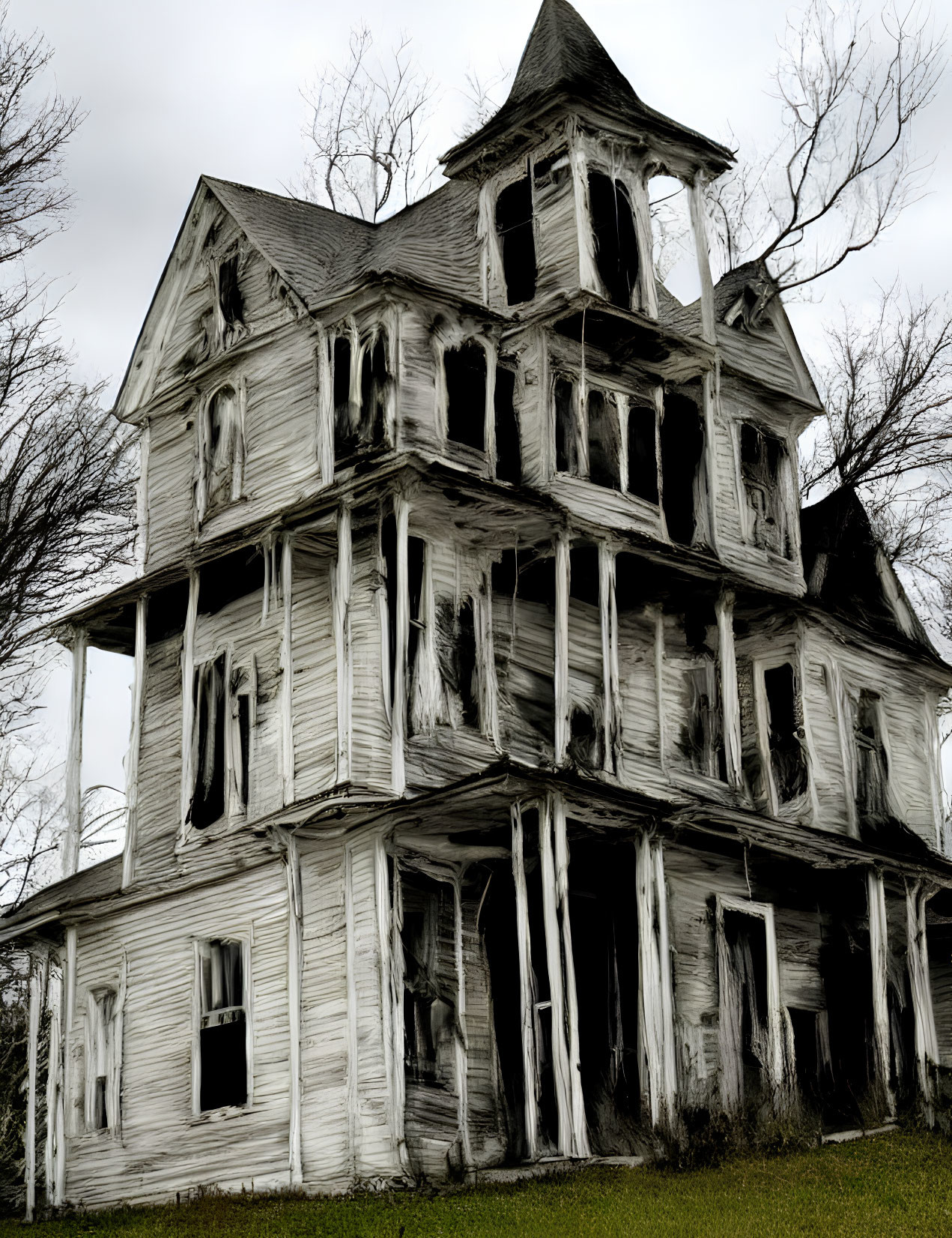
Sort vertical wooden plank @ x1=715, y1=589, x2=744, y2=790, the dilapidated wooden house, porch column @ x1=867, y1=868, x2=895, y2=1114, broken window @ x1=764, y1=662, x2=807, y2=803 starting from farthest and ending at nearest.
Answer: broken window @ x1=764, y1=662, x2=807, y2=803 < vertical wooden plank @ x1=715, y1=589, x2=744, y2=790 < porch column @ x1=867, y1=868, x2=895, y2=1114 < the dilapidated wooden house

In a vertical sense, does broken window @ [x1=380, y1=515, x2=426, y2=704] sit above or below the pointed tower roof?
below

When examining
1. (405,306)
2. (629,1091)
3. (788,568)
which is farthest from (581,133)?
(629,1091)

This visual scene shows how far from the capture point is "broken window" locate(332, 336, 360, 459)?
2503 cm

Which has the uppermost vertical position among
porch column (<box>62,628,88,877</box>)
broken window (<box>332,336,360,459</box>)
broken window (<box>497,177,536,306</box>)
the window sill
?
broken window (<box>497,177,536,306</box>)

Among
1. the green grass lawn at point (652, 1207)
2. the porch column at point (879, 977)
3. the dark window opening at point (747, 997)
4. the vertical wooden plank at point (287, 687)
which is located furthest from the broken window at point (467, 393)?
the green grass lawn at point (652, 1207)

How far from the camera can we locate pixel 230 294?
28.0 m

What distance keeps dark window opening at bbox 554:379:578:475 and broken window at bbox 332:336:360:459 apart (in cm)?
313

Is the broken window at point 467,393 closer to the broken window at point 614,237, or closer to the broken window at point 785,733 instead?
the broken window at point 614,237

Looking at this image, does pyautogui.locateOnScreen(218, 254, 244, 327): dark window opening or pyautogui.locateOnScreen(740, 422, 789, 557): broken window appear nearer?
pyautogui.locateOnScreen(218, 254, 244, 327): dark window opening

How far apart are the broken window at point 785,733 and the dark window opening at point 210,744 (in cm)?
873

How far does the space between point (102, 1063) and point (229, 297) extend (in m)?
11.7

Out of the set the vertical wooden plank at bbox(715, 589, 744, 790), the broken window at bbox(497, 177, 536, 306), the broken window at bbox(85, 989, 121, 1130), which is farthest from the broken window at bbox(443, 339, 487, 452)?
the broken window at bbox(85, 989, 121, 1130)

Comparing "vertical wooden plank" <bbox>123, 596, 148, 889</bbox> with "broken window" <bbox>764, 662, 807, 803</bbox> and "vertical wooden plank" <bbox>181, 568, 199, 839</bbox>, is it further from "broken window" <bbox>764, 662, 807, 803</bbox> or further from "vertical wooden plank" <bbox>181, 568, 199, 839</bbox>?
"broken window" <bbox>764, 662, 807, 803</bbox>

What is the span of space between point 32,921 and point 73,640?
4421 mm
